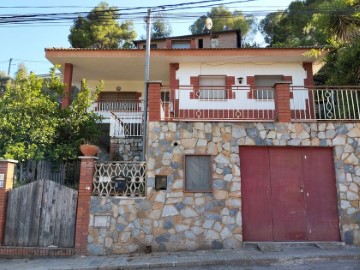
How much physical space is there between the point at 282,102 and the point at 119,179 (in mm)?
4653

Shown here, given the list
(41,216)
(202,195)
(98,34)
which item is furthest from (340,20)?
(98,34)

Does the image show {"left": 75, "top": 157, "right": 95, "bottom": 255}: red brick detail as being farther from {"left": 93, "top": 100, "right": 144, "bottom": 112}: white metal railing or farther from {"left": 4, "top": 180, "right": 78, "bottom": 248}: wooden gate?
{"left": 93, "top": 100, "right": 144, "bottom": 112}: white metal railing

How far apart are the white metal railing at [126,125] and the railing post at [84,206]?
3.89 meters

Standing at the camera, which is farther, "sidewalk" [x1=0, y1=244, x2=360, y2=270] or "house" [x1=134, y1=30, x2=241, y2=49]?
"house" [x1=134, y1=30, x2=241, y2=49]

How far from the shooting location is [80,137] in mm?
10328

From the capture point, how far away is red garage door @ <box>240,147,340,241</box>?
26.0 ft

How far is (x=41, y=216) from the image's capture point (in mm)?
7812

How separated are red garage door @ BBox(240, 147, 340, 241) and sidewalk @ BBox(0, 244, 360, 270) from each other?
39 cm

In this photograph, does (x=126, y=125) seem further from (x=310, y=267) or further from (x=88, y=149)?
(x=310, y=267)

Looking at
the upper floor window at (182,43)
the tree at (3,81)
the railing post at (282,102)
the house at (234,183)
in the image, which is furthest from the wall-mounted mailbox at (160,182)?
the tree at (3,81)

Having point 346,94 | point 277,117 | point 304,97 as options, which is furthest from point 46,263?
point 304,97

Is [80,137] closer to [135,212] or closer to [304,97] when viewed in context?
[135,212]

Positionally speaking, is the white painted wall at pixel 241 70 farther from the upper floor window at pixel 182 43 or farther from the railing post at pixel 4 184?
the railing post at pixel 4 184

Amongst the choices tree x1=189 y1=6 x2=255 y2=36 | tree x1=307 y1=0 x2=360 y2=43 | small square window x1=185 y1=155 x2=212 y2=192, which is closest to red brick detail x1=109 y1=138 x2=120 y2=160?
small square window x1=185 y1=155 x2=212 y2=192
